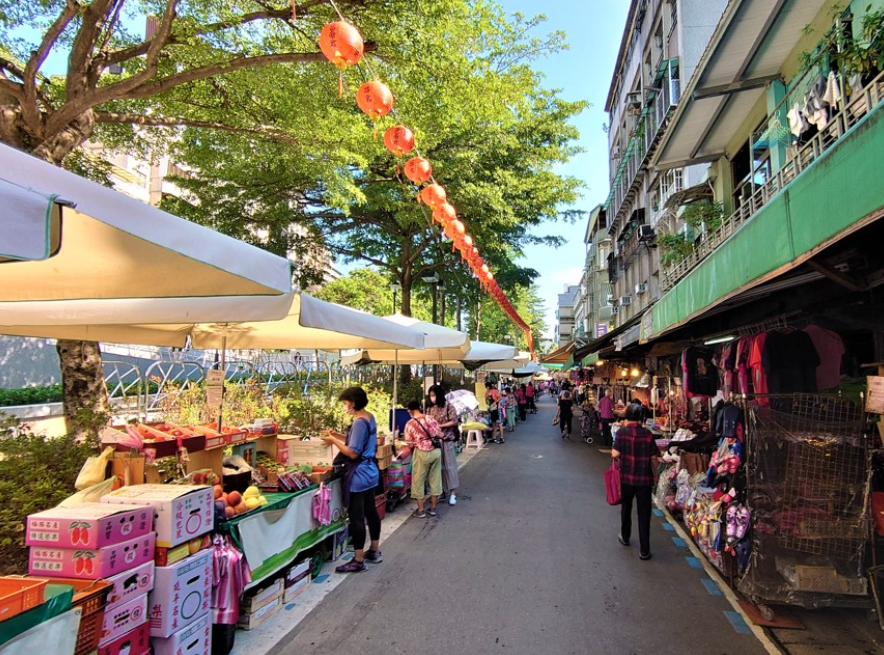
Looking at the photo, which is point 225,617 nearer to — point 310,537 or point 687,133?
point 310,537

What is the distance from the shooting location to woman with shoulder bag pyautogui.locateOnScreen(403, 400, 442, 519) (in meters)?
7.22

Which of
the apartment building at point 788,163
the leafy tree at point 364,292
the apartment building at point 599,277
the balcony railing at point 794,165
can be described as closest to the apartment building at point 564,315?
the apartment building at point 599,277

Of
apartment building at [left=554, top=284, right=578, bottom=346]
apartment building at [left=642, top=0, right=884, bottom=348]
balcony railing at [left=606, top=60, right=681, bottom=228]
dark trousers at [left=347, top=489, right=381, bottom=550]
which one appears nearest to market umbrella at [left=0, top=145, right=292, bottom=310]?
dark trousers at [left=347, top=489, right=381, bottom=550]

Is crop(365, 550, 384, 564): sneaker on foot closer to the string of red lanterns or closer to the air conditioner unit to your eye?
the string of red lanterns

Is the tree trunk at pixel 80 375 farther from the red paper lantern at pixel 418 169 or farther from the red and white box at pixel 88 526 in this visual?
the red paper lantern at pixel 418 169

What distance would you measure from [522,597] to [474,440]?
10.7 m

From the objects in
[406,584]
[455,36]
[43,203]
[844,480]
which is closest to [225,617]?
[406,584]

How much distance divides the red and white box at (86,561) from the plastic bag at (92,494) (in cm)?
41

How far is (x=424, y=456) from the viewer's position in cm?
721

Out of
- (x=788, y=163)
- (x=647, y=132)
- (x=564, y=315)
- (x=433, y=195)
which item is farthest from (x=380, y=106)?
(x=564, y=315)

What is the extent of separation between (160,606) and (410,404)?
15.7 feet

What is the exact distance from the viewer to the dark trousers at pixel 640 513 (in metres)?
5.52

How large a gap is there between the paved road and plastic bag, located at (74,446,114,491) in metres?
1.88

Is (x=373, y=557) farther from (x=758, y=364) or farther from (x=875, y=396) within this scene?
(x=875, y=396)
